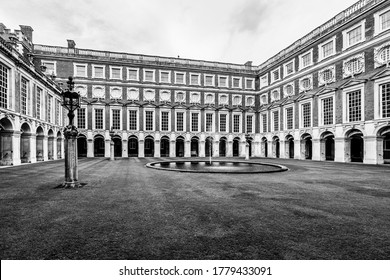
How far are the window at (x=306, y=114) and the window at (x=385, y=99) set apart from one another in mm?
9153

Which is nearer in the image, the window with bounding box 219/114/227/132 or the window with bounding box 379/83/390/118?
the window with bounding box 379/83/390/118

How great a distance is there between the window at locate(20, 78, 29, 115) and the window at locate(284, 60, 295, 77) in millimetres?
36092

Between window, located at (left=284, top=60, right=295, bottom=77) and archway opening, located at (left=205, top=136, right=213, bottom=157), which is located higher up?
window, located at (left=284, top=60, right=295, bottom=77)

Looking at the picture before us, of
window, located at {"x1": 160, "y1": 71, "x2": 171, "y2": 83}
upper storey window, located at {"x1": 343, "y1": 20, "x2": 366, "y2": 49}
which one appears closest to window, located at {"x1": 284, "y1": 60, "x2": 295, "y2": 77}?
upper storey window, located at {"x1": 343, "y1": 20, "x2": 366, "y2": 49}

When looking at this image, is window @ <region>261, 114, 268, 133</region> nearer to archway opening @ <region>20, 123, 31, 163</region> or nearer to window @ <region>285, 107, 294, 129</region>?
window @ <region>285, 107, 294, 129</region>

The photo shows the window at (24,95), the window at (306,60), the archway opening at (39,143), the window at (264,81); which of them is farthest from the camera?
the window at (264,81)

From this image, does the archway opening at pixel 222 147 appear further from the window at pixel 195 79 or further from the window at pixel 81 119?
the window at pixel 81 119

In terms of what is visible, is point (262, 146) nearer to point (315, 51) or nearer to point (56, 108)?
point (315, 51)

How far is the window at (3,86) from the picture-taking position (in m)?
18.5

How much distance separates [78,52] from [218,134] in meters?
28.5

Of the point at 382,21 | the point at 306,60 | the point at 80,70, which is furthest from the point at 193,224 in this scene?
the point at 80,70

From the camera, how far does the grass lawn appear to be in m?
3.59

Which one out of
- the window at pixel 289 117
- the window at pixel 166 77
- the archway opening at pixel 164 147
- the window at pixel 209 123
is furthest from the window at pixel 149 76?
the window at pixel 289 117
